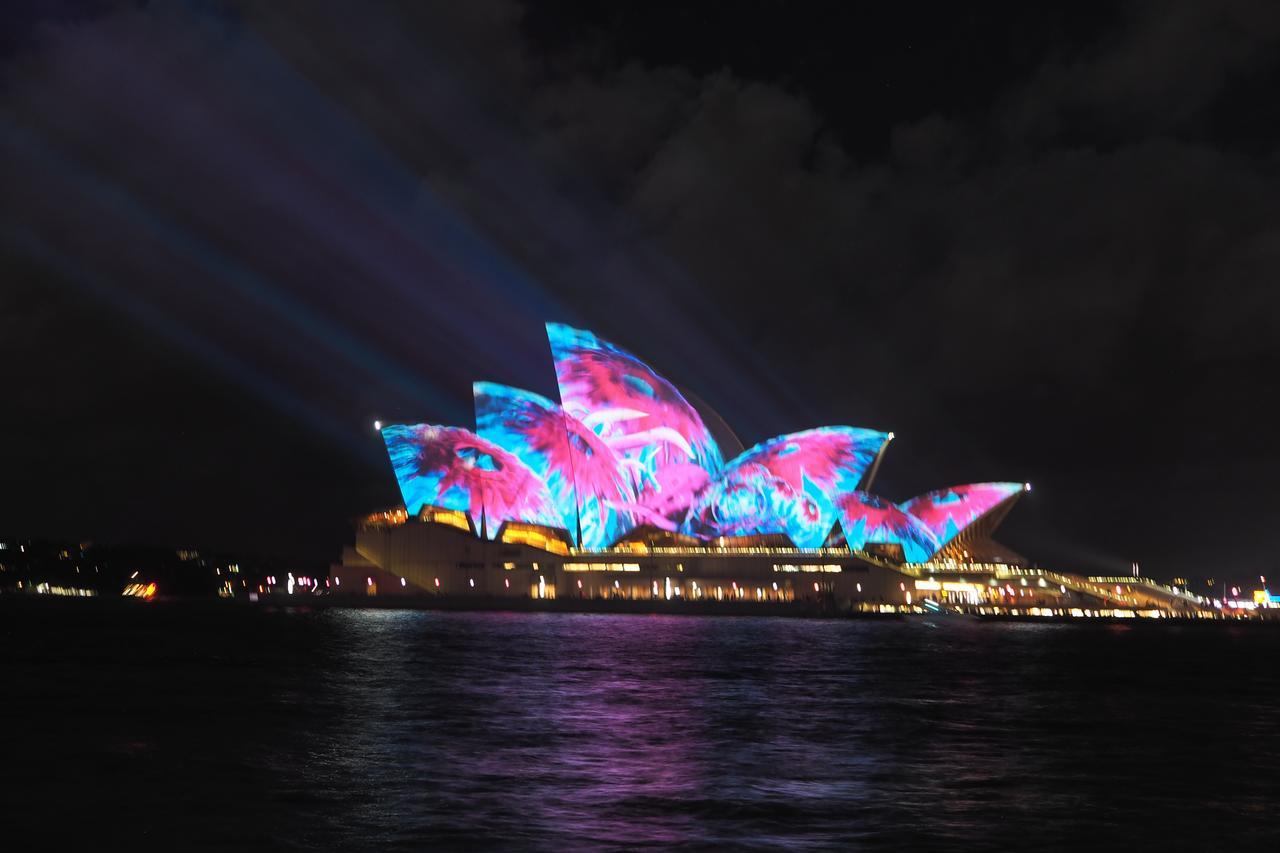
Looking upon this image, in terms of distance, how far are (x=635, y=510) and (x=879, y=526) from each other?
53.5 ft

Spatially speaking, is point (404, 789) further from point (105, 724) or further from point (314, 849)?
point (105, 724)

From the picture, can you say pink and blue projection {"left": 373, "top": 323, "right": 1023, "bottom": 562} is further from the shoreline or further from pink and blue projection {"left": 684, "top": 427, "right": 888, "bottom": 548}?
the shoreline

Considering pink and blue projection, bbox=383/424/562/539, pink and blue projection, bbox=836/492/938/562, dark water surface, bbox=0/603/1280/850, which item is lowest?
dark water surface, bbox=0/603/1280/850

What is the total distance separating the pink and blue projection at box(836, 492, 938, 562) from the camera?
255ft

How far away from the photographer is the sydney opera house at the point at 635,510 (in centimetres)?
7138

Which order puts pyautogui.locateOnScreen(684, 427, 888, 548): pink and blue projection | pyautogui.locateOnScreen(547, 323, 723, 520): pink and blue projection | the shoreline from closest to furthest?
pyautogui.locateOnScreen(547, 323, 723, 520): pink and blue projection < pyautogui.locateOnScreen(684, 427, 888, 548): pink and blue projection < the shoreline

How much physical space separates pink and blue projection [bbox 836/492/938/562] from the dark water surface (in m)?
40.3

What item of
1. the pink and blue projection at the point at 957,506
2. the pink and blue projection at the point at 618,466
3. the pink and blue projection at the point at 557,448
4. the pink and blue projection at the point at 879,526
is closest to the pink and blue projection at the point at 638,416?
the pink and blue projection at the point at 618,466

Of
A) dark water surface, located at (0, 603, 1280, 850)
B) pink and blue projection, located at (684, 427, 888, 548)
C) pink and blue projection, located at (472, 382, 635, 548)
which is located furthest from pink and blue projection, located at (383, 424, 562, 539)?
dark water surface, located at (0, 603, 1280, 850)

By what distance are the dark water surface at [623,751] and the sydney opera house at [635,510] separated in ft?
114

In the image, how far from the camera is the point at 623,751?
679 inches

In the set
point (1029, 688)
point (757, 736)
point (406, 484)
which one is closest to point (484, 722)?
point (757, 736)

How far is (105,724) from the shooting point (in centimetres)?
1939

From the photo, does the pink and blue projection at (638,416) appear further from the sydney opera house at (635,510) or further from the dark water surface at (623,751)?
the dark water surface at (623,751)
